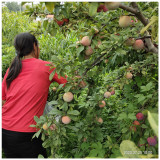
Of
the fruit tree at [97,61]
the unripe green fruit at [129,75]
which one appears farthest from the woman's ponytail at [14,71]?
the unripe green fruit at [129,75]

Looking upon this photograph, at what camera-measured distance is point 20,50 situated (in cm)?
132

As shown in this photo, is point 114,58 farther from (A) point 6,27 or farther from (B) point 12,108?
(A) point 6,27

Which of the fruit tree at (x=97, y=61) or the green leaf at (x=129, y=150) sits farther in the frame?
the fruit tree at (x=97, y=61)

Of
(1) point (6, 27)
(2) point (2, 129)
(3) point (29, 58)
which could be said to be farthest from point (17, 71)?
(1) point (6, 27)

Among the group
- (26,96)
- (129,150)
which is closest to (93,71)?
(26,96)

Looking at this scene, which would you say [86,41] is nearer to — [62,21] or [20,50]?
[62,21]

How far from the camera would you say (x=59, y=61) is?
98cm

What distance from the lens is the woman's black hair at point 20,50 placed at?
1.25 metres

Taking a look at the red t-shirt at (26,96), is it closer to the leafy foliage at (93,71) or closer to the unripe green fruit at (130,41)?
the leafy foliage at (93,71)

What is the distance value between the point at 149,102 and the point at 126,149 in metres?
0.60

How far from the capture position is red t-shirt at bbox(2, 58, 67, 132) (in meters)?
1.22

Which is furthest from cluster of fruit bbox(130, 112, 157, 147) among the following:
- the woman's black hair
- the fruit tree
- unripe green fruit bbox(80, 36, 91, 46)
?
the woman's black hair

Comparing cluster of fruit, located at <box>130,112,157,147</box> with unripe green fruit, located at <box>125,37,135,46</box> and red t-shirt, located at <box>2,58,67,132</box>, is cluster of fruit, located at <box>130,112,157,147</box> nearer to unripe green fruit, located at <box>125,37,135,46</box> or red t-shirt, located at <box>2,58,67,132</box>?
unripe green fruit, located at <box>125,37,135,46</box>

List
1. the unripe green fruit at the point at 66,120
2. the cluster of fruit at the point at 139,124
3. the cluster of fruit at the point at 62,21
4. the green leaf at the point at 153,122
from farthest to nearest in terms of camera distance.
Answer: the cluster of fruit at the point at 62,21 < the unripe green fruit at the point at 66,120 < the cluster of fruit at the point at 139,124 < the green leaf at the point at 153,122
